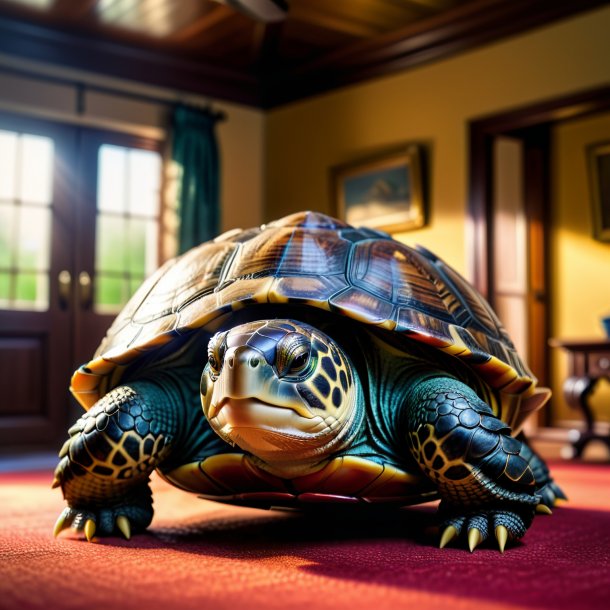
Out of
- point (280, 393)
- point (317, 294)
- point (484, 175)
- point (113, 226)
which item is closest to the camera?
point (280, 393)

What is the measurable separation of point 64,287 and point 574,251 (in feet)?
11.5

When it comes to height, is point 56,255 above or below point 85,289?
above

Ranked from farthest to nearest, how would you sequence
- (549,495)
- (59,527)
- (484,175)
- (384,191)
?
(384,191)
(484,175)
(549,495)
(59,527)

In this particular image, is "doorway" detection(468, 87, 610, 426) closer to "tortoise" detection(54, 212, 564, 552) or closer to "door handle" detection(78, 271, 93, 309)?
"door handle" detection(78, 271, 93, 309)

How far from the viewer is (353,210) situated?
5.68m

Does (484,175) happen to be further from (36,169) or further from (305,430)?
(305,430)

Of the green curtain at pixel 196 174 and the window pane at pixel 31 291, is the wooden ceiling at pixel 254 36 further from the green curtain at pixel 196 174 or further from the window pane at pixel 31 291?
the window pane at pixel 31 291

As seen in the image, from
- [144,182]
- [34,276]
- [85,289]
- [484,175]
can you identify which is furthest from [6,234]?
[484,175]

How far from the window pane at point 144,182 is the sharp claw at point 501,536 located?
4.62m

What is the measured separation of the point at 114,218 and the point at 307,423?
4.53 metres

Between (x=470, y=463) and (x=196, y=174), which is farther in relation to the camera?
(x=196, y=174)

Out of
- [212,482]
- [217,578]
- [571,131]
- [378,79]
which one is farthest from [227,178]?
[217,578]

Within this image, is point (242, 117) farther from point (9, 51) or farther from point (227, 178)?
point (9, 51)

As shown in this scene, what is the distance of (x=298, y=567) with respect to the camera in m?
1.37
